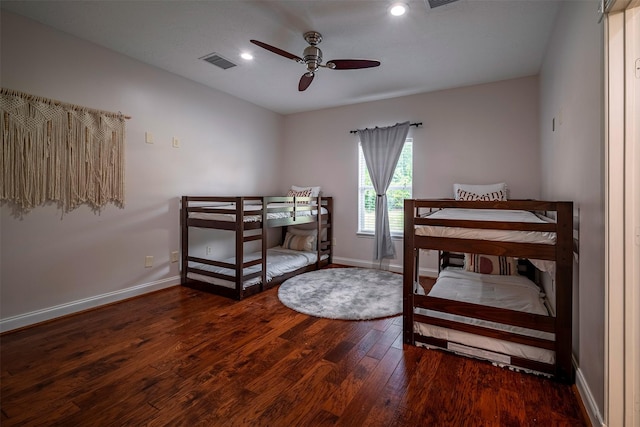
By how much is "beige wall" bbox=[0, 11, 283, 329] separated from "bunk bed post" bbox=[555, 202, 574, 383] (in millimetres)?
3456

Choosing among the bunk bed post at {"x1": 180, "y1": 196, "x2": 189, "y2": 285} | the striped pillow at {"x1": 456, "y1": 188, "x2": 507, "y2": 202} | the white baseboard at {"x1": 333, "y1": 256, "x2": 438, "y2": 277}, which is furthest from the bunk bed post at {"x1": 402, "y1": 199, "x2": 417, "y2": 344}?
the bunk bed post at {"x1": 180, "y1": 196, "x2": 189, "y2": 285}

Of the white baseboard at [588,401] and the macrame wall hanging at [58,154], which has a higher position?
the macrame wall hanging at [58,154]

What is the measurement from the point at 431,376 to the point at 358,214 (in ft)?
9.19

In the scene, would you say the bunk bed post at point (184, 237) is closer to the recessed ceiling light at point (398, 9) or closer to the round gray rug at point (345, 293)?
the round gray rug at point (345, 293)

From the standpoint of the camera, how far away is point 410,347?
1973mm

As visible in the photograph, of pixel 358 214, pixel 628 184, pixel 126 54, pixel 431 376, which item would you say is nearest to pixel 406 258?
pixel 431 376

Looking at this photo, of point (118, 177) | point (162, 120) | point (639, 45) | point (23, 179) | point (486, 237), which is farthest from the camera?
point (162, 120)

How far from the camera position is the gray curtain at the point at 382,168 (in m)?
3.90

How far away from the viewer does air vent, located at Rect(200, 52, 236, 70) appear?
9.37ft

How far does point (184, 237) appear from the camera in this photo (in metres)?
3.35

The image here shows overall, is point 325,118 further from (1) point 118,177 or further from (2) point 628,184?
(2) point 628,184

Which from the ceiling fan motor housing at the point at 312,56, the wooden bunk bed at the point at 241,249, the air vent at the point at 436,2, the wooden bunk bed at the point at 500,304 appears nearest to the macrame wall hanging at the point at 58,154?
the wooden bunk bed at the point at 241,249

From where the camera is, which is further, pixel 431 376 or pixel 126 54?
pixel 126 54

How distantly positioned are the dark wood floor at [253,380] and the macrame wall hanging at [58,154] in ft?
3.54
